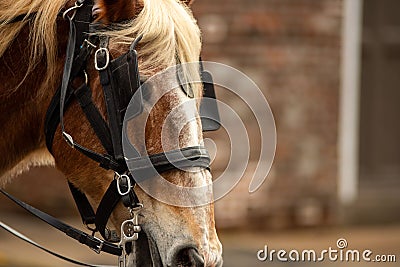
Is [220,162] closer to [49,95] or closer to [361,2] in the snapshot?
[361,2]

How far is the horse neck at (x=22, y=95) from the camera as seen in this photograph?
2721mm

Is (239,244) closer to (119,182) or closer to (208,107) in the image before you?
(208,107)

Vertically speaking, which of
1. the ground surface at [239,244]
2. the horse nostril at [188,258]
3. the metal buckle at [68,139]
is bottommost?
the horse nostril at [188,258]

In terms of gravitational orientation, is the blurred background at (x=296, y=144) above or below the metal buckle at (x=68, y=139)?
above

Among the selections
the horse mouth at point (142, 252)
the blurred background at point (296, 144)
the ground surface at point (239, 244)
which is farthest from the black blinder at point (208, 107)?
the blurred background at point (296, 144)

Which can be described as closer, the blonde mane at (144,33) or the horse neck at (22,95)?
the blonde mane at (144,33)

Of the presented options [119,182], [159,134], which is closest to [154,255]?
[119,182]

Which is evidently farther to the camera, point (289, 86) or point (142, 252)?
point (289, 86)

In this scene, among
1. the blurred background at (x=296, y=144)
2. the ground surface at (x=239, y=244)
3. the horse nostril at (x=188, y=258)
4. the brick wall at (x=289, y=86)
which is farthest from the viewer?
the brick wall at (x=289, y=86)

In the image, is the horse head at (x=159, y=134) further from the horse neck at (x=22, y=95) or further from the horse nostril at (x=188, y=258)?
the horse neck at (x=22, y=95)

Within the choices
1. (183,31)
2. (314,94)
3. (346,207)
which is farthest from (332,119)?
(183,31)

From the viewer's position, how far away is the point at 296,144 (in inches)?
283

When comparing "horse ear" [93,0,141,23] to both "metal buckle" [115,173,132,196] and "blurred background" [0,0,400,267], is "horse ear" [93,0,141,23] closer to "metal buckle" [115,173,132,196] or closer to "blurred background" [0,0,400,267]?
"metal buckle" [115,173,132,196]

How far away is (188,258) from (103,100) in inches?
22.9
